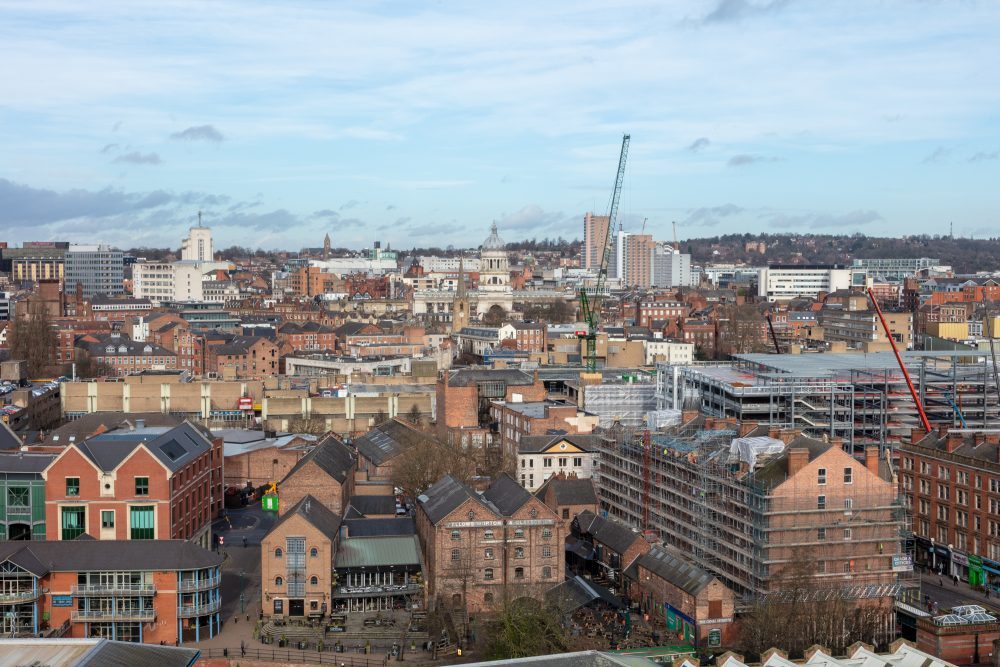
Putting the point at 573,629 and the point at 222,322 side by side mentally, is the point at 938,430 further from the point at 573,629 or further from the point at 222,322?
the point at 222,322

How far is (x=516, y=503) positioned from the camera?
1569 inches

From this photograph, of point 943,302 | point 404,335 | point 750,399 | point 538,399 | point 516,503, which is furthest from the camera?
point 943,302

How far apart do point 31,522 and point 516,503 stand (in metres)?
15.8

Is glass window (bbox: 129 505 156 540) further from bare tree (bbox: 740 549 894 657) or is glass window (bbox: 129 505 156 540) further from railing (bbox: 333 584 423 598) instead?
bare tree (bbox: 740 549 894 657)

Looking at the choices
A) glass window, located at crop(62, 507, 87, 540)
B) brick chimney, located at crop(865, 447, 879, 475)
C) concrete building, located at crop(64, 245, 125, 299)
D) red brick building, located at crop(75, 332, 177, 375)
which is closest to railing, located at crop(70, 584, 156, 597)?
glass window, located at crop(62, 507, 87, 540)

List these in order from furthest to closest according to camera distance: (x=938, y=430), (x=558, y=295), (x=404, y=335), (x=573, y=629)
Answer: (x=558, y=295)
(x=404, y=335)
(x=938, y=430)
(x=573, y=629)

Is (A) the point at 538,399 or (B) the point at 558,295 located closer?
(A) the point at 538,399

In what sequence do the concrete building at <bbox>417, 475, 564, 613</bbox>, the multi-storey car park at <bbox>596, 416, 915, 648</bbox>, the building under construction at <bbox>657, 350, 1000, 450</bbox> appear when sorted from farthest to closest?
1. the building under construction at <bbox>657, 350, 1000, 450</bbox>
2. the concrete building at <bbox>417, 475, 564, 613</bbox>
3. the multi-storey car park at <bbox>596, 416, 915, 648</bbox>

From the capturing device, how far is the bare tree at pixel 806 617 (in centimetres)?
3309

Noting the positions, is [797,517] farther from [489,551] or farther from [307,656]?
[307,656]

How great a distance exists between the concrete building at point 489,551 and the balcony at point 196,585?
22.2 ft

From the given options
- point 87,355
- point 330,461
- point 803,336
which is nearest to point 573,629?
point 330,461

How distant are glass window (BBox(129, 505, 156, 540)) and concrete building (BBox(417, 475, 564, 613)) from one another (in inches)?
367

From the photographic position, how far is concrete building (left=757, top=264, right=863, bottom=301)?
582 feet
